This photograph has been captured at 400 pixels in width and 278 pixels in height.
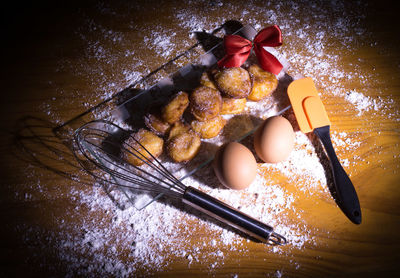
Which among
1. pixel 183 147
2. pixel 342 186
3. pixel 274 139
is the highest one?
pixel 183 147

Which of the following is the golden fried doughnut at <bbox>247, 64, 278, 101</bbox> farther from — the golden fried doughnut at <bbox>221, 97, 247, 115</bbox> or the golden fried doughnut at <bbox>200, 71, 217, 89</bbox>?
the golden fried doughnut at <bbox>200, 71, 217, 89</bbox>

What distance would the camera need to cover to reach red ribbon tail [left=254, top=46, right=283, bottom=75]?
1.01 meters

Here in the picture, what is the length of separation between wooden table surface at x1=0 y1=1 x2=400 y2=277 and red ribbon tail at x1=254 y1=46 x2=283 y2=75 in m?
0.20

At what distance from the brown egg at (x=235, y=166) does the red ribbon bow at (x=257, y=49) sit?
33 cm

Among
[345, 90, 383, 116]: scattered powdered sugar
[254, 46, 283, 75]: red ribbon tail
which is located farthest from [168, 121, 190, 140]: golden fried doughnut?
[345, 90, 383, 116]: scattered powdered sugar

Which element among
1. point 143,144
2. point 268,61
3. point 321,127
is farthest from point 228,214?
point 268,61

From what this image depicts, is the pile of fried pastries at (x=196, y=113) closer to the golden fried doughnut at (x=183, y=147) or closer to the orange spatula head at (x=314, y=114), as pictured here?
the golden fried doughnut at (x=183, y=147)

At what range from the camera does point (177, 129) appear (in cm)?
96

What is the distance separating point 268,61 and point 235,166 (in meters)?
0.44

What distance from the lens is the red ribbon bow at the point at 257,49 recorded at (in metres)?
0.99


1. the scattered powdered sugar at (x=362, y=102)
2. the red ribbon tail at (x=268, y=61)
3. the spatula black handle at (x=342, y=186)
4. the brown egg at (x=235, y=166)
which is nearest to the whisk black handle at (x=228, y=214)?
the brown egg at (x=235, y=166)

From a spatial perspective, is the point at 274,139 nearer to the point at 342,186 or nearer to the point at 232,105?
the point at 232,105

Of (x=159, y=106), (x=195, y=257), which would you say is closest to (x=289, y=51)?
(x=159, y=106)

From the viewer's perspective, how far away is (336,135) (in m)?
1.08
